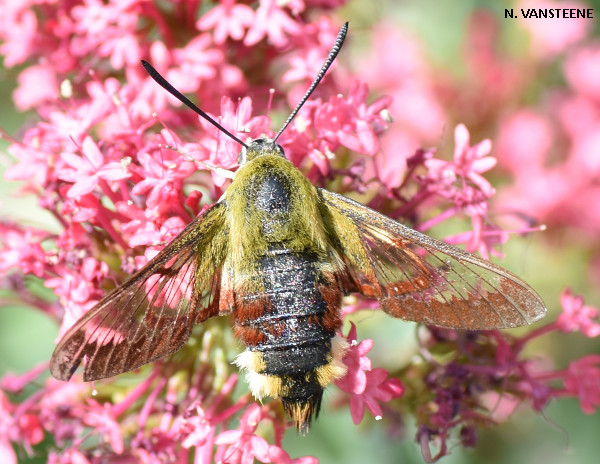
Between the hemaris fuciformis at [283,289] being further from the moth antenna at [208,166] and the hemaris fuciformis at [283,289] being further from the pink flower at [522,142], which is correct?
the pink flower at [522,142]

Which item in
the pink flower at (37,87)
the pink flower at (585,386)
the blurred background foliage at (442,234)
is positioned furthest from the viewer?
the blurred background foliage at (442,234)

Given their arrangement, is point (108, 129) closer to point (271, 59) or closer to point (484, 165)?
point (271, 59)

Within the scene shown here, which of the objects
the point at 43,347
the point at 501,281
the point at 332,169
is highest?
the point at 332,169

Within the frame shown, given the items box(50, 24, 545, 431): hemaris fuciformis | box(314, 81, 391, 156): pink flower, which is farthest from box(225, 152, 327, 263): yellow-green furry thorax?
box(314, 81, 391, 156): pink flower

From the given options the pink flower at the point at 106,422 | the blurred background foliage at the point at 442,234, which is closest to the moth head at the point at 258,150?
the pink flower at the point at 106,422

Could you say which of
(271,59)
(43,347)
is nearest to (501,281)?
(271,59)

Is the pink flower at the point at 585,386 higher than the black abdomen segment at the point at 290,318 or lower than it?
lower
